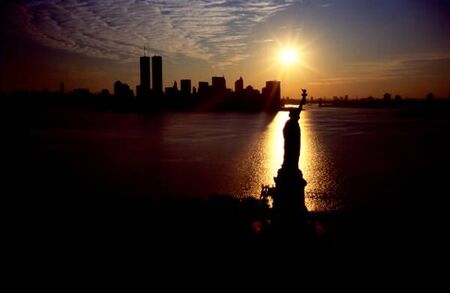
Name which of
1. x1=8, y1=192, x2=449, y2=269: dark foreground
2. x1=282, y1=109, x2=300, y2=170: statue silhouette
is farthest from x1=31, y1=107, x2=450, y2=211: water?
x1=282, y1=109, x2=300, y2=170: statue silhouette

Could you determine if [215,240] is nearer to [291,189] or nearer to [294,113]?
[291,189]

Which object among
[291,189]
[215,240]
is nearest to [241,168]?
[215,240]

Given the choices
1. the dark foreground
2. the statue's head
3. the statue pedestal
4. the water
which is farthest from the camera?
the water

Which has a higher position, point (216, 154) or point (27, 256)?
point (27, 256)

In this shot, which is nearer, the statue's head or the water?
the statue's head

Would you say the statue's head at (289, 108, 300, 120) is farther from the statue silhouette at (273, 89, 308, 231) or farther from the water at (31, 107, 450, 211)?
the water at (31, 107, 450, 211)

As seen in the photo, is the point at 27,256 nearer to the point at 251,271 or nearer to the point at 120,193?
the point at 251,271

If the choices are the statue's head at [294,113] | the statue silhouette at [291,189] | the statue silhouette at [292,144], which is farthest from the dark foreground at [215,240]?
the statue's head at [294,113]

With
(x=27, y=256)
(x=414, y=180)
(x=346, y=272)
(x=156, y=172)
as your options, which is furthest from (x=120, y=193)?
(x=414, y=180)
